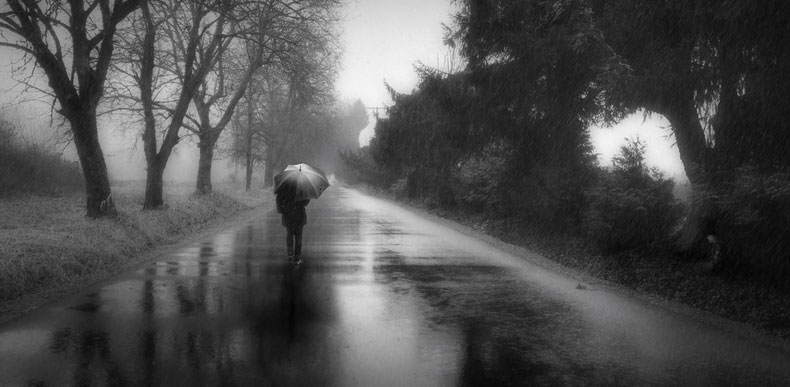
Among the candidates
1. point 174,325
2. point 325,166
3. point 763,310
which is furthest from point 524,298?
point 325,166

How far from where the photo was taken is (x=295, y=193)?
10320mm

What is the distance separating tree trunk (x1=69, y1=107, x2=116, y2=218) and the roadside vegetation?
9799mm

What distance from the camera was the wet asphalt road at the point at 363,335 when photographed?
4777 mm

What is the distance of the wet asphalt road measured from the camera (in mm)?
4777

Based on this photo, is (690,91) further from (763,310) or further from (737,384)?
(737,384)

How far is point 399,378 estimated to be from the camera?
473 cm

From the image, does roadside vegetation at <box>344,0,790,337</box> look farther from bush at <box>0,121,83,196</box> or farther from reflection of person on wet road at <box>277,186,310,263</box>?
bush at <box>0,121,83,196</box>

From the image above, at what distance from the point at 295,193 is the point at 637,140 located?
25.4 ft


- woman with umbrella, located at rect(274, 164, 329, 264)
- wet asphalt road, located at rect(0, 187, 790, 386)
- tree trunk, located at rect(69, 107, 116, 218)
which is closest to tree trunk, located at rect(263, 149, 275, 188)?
tree trunk, located at rect(69, 107, 116, 218)

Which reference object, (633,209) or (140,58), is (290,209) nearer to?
(633,209)

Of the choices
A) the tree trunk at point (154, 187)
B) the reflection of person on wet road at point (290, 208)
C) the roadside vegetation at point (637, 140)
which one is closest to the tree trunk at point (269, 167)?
the tree trunk at point (154, 187)

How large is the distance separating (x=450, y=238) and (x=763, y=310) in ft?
28.0

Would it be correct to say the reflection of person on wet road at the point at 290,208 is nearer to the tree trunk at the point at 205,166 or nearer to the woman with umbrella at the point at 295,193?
the woman with umbrella at the point at 295,193

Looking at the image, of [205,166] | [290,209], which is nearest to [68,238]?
[290,209]
